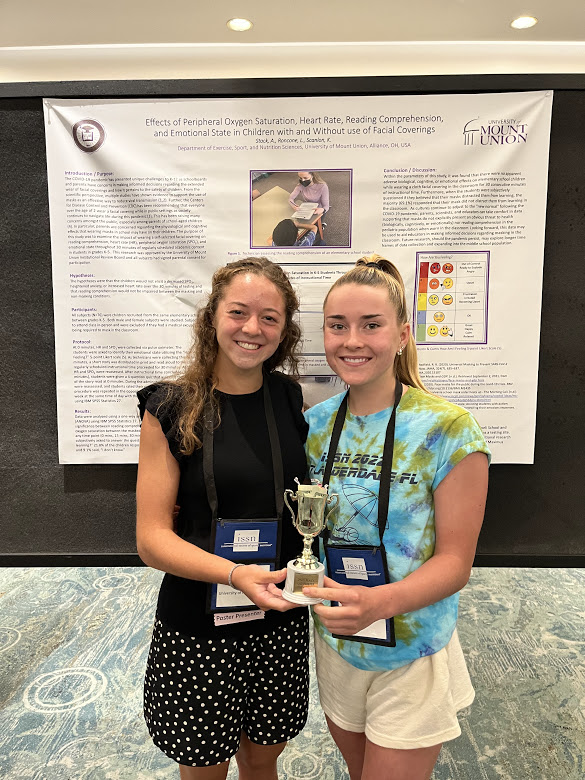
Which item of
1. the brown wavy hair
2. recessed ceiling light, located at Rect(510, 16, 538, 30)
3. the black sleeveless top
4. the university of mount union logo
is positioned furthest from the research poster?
recessed ceiling light, located at Rect(510, 16, 538, 30)

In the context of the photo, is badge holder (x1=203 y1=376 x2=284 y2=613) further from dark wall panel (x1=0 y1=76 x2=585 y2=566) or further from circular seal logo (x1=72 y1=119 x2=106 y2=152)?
circular seal logo (x1=72 y1=119 x2=106 y2=152)

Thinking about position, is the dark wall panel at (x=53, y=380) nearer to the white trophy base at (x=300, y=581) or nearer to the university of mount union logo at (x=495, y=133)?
the university of mount union logo at (x=495, y=133)

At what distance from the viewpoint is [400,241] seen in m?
2.16

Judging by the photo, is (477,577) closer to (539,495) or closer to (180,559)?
(539,495)

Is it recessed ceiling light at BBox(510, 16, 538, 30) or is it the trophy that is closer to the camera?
the trophy

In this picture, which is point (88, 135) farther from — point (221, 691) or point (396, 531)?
point (221, 691)

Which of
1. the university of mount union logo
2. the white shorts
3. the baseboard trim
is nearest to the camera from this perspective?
the white shorts

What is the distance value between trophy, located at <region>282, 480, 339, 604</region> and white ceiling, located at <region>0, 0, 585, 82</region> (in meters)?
2.90

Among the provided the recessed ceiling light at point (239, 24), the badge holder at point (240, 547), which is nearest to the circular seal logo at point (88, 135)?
the recessed ceiling light at point (239, 24)

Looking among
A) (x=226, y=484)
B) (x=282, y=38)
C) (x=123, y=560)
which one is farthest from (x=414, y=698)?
(x=282, y=38)

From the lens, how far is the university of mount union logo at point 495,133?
2.07 m

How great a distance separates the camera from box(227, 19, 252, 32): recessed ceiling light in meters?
2.91

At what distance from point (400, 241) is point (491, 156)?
0.49 metres

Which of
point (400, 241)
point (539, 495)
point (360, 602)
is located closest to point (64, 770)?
point (360, 602)
